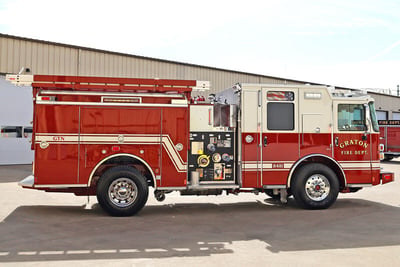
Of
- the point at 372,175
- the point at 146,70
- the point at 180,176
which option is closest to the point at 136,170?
the point at 180,176

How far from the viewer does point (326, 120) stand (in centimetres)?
911

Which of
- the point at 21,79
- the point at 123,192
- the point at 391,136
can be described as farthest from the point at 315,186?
the point at 391,136

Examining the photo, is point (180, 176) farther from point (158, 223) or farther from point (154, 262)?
point (154, 262)

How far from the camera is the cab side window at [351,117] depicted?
30.2ft

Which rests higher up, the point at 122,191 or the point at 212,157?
the point at 212,157

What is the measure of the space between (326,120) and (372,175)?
1.74m

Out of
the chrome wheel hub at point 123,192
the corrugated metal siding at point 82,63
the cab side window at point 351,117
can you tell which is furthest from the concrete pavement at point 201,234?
the corrugated metal siding at point 82,63

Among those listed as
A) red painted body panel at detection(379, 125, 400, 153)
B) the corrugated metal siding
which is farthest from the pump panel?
red painted body panel at detection(379, 125, 400, 153)

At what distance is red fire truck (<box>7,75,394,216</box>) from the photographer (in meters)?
8.00

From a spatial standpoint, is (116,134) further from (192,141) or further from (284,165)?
(284,165)

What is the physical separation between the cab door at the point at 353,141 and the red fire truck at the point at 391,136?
19.0 m

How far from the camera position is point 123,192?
809cm

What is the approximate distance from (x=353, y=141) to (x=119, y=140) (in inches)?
213

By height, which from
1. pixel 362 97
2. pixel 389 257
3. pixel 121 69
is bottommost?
pixel 389 257
